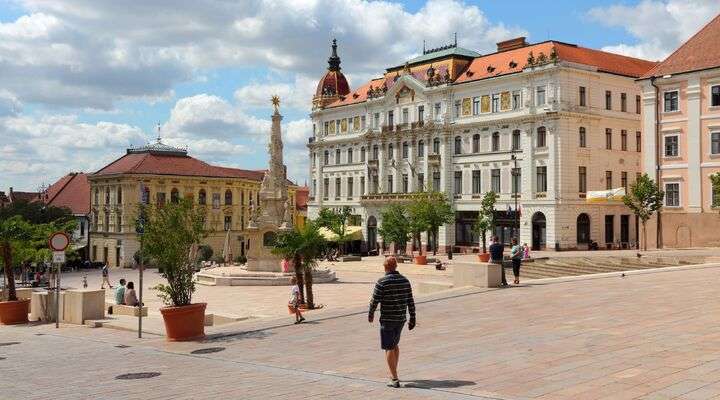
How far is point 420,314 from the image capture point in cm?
1809

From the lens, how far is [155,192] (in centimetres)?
8394

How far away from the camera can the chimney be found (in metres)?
65.9

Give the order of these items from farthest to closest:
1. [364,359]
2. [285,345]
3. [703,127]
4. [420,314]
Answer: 1. [703,127]
2. [420,314]
3. [285,345]
4. [364,359]

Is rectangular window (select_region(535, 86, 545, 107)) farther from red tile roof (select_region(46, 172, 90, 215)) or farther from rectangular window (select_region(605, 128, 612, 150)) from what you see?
red tile roof (select_region(46, 172, 90, 215))

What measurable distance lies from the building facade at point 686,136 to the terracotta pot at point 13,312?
121ft

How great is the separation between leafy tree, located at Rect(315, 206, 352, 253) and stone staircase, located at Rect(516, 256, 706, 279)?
2568 centimetres

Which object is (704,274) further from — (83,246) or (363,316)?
(83,246)

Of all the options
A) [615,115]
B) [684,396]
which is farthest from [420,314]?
[615,115]

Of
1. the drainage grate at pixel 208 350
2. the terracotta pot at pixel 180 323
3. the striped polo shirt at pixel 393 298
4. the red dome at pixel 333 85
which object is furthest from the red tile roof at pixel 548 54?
the striped polo shirt at pixel 393 298

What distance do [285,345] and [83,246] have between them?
78387 mm

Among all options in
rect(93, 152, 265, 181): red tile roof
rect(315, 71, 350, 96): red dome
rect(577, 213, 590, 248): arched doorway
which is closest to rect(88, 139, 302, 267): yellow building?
rect(93, 152, 265, 181): red tile roof

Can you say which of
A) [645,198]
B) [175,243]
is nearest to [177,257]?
[175,243]

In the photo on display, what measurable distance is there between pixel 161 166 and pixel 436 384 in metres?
80.0

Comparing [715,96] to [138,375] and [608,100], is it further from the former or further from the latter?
[138,375]
